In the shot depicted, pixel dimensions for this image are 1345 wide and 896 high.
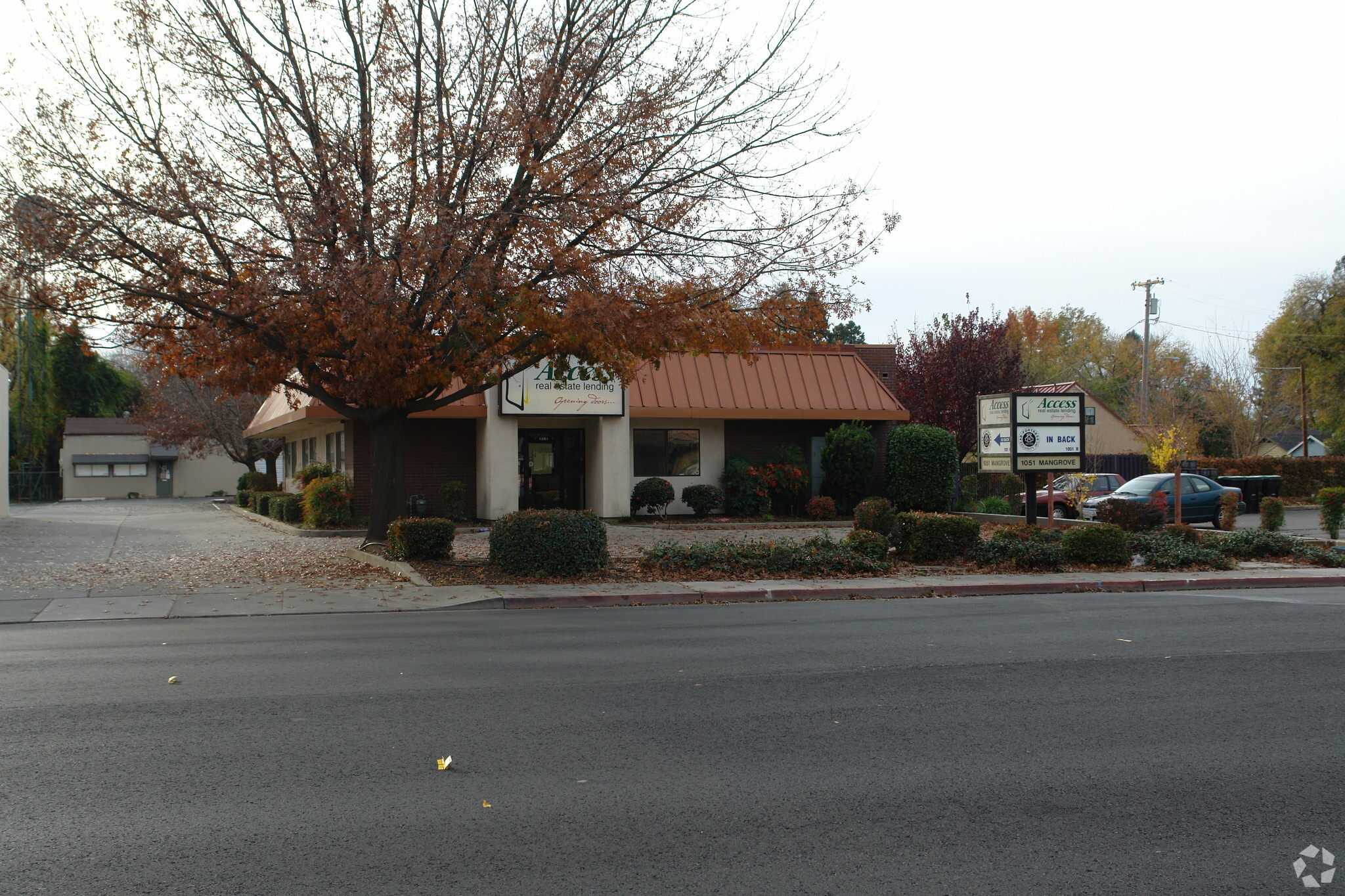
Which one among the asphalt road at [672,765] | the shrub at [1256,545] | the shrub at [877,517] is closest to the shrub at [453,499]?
the shrub at [877,517]

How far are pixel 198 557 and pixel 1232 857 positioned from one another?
17012 mm

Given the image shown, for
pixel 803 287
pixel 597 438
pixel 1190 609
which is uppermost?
pixel 803 287

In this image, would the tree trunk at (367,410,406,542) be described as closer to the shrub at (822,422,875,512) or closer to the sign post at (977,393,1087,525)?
the sign post at (977,393,1087,525)

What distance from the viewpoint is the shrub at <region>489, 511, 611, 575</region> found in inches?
570

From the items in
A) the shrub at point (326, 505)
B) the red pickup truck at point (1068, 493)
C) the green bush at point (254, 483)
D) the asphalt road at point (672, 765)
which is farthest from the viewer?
the green bush at point (254, 483)

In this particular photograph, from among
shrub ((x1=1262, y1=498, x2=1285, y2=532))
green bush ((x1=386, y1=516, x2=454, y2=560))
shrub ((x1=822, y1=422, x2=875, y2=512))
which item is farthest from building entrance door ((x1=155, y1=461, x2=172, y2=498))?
shrub ((x1=1262, y1=498, x2=1285, y2=532))

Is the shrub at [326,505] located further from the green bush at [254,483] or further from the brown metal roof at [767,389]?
the green bush at [254,483]

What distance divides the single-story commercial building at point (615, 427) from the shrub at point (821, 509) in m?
1.77

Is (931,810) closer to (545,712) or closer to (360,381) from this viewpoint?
(545,712)

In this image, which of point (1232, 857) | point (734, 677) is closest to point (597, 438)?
point (734, 677)

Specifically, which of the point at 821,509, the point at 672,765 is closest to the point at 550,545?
the point at 672,765

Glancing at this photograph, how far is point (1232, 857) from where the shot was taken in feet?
14.2

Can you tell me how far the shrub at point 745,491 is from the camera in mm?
26094

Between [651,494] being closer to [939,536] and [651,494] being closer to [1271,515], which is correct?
[939,536]
